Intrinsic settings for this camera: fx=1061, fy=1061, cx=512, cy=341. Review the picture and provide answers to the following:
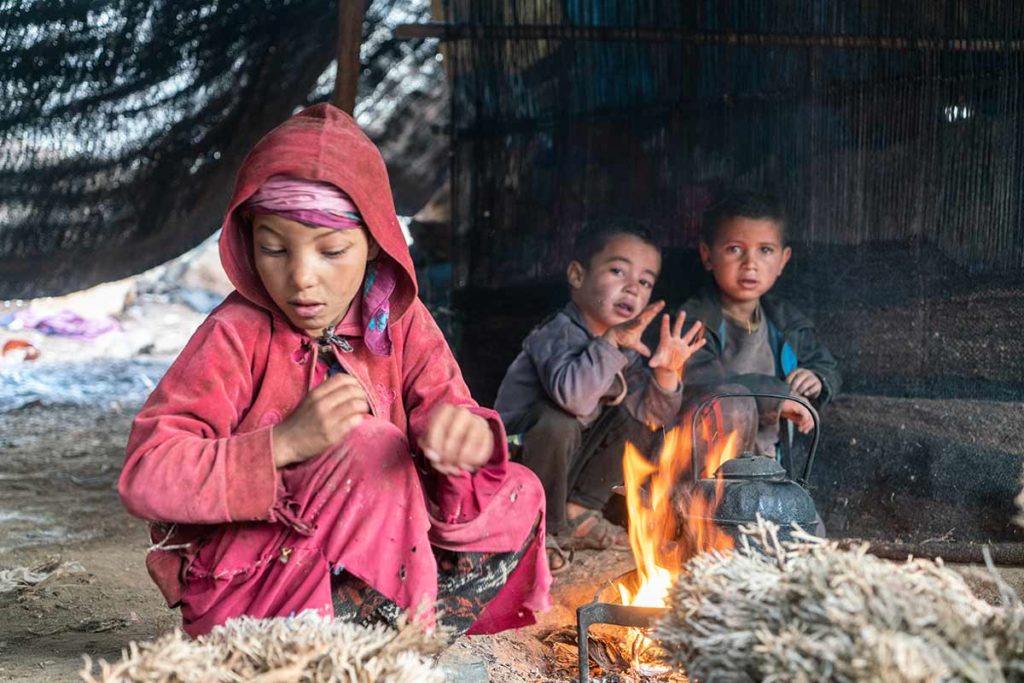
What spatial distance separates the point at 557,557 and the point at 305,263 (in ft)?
6.46

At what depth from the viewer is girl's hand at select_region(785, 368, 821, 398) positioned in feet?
13.1

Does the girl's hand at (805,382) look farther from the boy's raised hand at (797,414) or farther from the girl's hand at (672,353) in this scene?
the girl's hand at (672,353)

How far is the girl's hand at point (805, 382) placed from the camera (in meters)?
4.01

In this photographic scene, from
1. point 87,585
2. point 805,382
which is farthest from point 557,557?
point 87,585

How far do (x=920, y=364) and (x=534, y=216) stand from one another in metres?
1.76

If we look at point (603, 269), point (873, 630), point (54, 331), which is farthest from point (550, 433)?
point (54, 331)

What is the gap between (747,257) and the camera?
4.09 metres

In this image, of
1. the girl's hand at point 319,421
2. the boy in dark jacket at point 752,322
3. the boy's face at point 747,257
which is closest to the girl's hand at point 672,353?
the boy in dark jacket at point 752,322

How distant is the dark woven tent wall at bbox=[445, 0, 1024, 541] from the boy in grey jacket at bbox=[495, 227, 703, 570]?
568mm

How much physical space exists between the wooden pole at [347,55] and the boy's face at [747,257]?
171 centimetres

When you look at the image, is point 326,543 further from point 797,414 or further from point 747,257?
point 747,257

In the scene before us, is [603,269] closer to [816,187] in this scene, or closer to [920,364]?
[816,187]

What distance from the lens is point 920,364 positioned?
13.5 ft

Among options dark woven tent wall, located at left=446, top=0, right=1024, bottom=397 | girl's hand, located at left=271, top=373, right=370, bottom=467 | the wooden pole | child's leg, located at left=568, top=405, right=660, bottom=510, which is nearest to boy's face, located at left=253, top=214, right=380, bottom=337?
girl's hand, located at left=271, top=373, right=370, bottom=467
